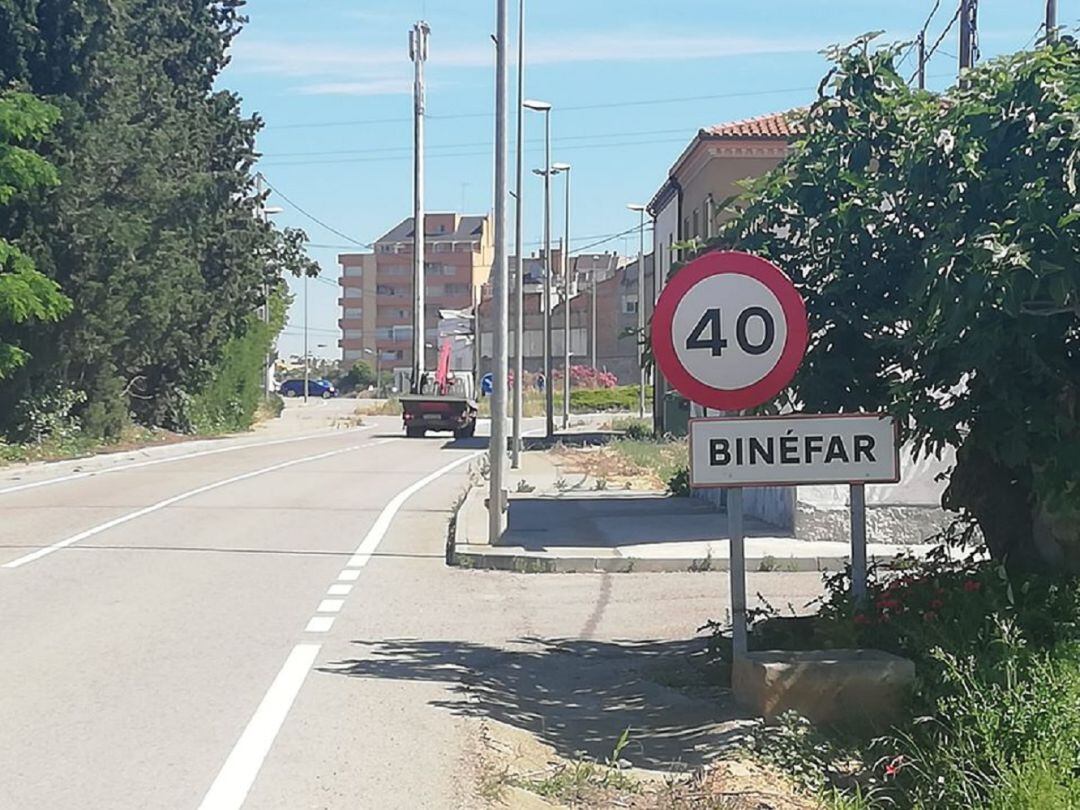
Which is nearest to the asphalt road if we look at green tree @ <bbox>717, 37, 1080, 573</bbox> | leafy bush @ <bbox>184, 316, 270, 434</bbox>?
green tree @ <bbox>717, 37, 1080, 573</bbox>

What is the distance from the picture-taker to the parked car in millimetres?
124438

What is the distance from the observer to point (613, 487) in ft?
86.1

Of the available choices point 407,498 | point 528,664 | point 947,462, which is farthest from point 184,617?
point 407,498

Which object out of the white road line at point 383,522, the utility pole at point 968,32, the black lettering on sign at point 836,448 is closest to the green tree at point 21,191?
the white road line at point 383,522

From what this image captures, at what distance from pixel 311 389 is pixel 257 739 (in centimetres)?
12057

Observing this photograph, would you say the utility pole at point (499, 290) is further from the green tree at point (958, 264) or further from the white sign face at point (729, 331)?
the white sign face at point (729, 331)

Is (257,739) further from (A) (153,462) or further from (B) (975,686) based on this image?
(A) (153,462)

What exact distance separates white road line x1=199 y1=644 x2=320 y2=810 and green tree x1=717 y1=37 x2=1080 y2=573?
347 cm

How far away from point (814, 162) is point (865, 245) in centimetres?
64

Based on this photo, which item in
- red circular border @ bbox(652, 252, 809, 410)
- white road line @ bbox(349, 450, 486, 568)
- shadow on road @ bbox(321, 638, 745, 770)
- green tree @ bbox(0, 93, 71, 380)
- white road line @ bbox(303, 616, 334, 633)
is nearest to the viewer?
shadow on road @ bbox(321, 638, 745, 770)

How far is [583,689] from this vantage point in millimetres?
9266

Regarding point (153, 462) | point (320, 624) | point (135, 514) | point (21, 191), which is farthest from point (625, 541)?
point (153, 462)

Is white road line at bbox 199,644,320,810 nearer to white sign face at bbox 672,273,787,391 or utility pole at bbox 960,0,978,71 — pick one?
white sign face at bbox 672,273,787,391

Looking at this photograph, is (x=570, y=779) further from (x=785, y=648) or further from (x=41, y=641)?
(x=41, y=641)
